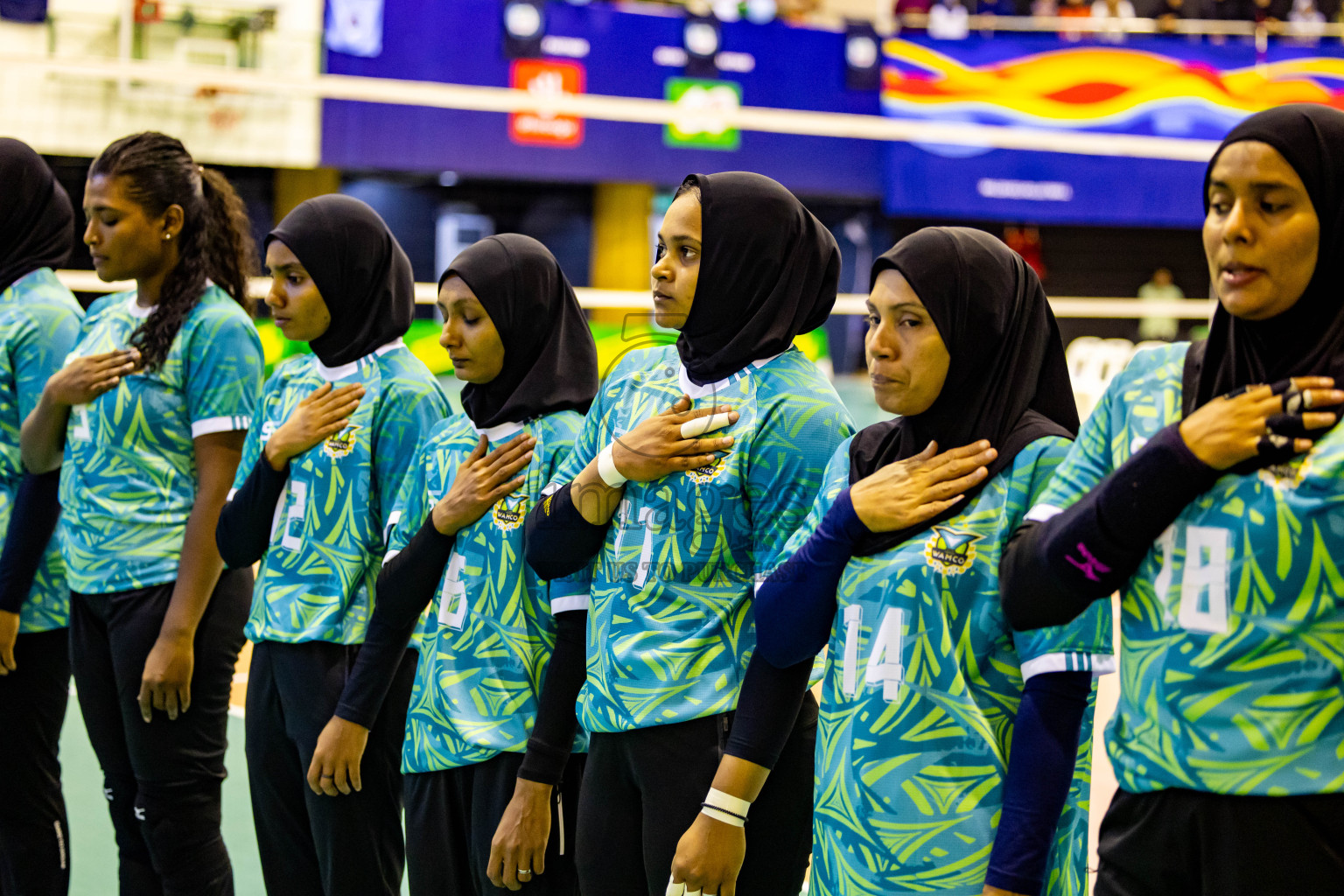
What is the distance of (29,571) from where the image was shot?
2.86 meters

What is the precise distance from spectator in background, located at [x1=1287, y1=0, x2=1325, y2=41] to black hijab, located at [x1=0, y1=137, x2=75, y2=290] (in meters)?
13.0

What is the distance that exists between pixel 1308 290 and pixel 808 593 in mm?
644

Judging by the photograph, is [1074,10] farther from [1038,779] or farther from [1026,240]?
[1038,779]

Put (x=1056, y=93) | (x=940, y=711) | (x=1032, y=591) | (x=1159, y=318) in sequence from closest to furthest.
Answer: (x=1032, y=591)
(x=940, y=711)
(x=1056, y=93)
(x=1159, y=318)

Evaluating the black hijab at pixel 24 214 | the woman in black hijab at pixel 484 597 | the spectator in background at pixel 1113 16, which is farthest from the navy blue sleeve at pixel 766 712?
the spectator in background at pixel 1113 16

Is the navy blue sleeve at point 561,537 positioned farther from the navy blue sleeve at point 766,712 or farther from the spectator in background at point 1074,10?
the spectator in background at point 1074,10

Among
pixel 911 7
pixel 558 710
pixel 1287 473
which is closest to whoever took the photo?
pixel 1287 473

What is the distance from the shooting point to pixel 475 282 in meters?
2.17

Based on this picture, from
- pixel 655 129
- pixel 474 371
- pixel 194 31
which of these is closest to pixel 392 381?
pixel 474 371

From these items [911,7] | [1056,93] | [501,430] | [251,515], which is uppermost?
[911,7]

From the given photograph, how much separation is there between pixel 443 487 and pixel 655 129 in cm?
1081

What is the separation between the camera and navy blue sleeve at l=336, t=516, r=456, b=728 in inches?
83.4

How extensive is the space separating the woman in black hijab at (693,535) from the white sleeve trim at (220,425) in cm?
97

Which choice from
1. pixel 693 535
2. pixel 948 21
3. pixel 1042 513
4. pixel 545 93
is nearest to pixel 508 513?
pixel 693 535
